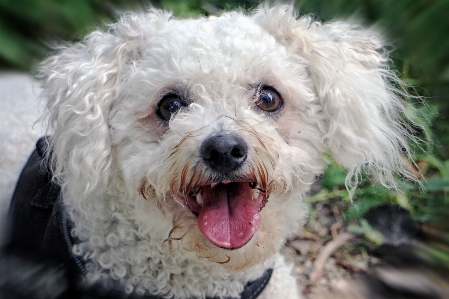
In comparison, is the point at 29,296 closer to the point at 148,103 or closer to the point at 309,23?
the point at 148,103

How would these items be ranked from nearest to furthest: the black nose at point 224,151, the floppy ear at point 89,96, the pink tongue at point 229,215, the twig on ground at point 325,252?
the black nose at point 224,151, the pink tongue at point 229,215, the floppy ear at point 89,96, the twig on ground at point 325,252

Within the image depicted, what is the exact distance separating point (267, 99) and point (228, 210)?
1.39ft

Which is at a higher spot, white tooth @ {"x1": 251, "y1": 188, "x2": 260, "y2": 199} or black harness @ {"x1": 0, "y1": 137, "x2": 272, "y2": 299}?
white tooth @ {"x1": 251, "y1": 188, "x2": 260, "y2": 199}

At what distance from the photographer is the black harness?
5.59ft

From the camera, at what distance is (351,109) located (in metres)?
1.79

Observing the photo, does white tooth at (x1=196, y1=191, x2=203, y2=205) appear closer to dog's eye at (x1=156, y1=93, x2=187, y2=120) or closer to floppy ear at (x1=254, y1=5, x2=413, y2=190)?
dog's eye at (x1=156, y1=93, x2=187, y2=120)

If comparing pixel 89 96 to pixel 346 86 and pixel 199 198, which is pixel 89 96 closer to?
pixel 199 198

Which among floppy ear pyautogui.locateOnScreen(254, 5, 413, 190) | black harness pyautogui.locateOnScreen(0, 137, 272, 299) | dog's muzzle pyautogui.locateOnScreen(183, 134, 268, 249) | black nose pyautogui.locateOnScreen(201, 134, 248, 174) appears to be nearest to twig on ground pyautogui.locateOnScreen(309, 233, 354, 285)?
black harness pyautogui.locateOnScreen(0, 137, 272, 299)

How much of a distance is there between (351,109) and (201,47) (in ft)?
1.92

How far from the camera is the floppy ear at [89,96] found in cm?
168

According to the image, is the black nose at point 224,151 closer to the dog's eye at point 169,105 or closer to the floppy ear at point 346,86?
the dog's eye at point 169,105

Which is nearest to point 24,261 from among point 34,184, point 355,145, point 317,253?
point 34,184

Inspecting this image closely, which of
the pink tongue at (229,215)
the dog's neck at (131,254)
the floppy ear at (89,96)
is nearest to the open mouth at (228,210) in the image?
the pink tongue at (229,215)

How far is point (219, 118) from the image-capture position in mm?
1589
